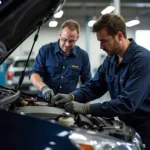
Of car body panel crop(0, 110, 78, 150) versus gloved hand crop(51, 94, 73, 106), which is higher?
car body panel crop(0, 110, 78, 150)

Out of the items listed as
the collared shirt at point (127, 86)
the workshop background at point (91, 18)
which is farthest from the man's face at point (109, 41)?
the workshop background at point (91, 18)

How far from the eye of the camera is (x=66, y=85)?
10.6ft

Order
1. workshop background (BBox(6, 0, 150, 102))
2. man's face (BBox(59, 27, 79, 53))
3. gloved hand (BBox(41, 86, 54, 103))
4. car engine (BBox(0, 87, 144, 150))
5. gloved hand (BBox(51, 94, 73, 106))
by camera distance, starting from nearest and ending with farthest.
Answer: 1. car engine (BBox(0, 87, 144, 150))
2. gloved hand (BBox(51, 94, 73, 106))
3. gloved hand (BBox(41, 86, 54, 103))
4. man's face (BBox(59, 27, 79, 53))
5. workshop background (BBox(6, 0, 150, 102))

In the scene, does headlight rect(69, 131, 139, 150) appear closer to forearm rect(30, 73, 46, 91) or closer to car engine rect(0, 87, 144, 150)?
car engine rect(0, 87, 144, 150)

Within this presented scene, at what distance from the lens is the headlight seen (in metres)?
1.45

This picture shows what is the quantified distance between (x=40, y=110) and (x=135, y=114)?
2.65 ft

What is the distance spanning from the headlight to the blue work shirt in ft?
5.47

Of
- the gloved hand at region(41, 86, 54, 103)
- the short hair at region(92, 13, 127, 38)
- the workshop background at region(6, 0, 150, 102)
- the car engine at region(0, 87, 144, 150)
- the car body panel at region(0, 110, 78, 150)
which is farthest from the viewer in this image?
the workshop background at region(6, 0, 150, 102)

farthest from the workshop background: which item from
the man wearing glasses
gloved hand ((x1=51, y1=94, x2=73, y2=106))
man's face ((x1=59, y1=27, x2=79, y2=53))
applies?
gloved hand ((x1=51, y1=94, x2=73, y2=106))

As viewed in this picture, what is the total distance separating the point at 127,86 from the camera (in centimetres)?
221

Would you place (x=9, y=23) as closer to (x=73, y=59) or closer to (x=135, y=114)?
(x=135, y=114)

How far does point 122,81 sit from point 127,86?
6.7 inches

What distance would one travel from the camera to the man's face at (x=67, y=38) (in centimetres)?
295

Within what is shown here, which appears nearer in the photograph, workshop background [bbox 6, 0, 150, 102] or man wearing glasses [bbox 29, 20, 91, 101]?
man wearing glasses [bbox 29, 20, 91, 101]
